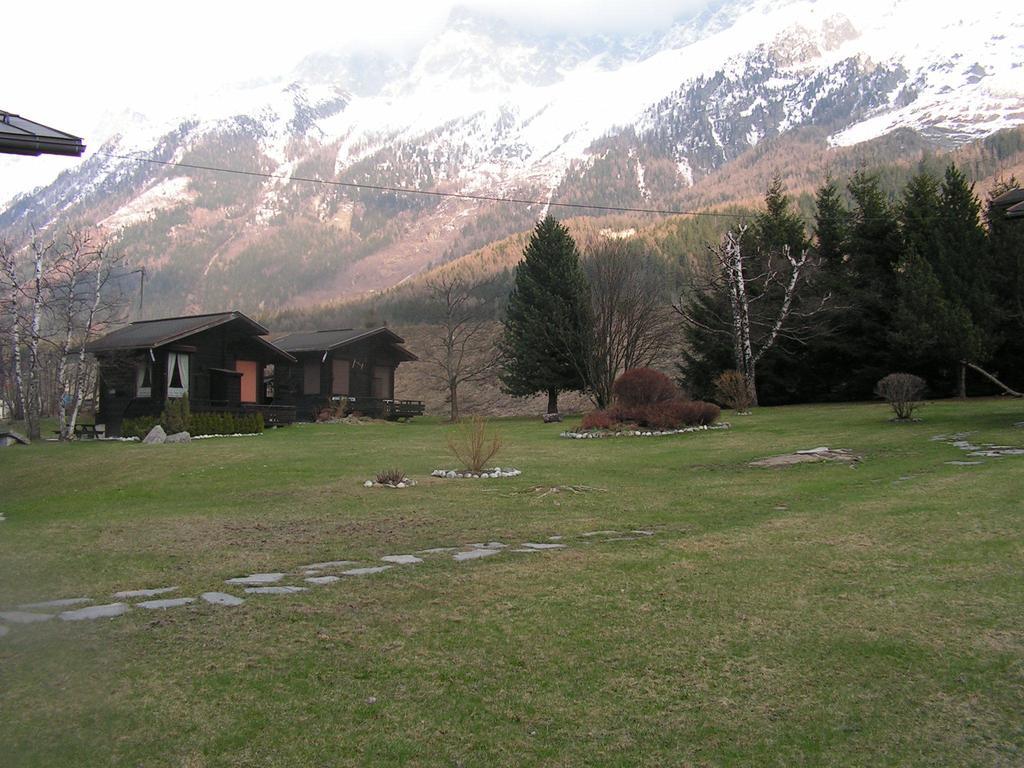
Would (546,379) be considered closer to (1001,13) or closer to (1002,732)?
(1002,732)

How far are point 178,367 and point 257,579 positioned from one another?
28048 millimetres

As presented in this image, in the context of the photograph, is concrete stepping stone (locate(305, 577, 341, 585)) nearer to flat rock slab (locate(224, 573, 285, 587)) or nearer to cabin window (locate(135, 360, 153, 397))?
flat rock slab (locate(224, 573, 285, 587))

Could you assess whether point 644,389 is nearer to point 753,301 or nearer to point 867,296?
point 753,301

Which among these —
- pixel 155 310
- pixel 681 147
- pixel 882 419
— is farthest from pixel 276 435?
pixel 681 147

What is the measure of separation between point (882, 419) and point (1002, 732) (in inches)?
750

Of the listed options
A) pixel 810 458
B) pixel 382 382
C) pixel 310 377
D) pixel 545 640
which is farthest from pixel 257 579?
pixel 382 382

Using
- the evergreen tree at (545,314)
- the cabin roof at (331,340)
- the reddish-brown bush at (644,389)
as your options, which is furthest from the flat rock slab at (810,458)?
the cabin roof at (331,340)

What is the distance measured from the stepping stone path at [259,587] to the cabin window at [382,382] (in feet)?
122

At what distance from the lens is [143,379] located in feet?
104

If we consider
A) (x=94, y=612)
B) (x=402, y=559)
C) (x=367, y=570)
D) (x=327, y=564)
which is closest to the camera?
(x=94, y=612)

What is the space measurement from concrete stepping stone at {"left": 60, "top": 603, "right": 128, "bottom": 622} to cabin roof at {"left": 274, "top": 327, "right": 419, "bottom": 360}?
118 ft

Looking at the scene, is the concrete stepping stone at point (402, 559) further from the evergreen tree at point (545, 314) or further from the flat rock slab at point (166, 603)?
the evergreen tree at point (545, 314)

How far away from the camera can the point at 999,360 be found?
89.9 feet

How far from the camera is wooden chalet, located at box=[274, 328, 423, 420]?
4125 centimetres
